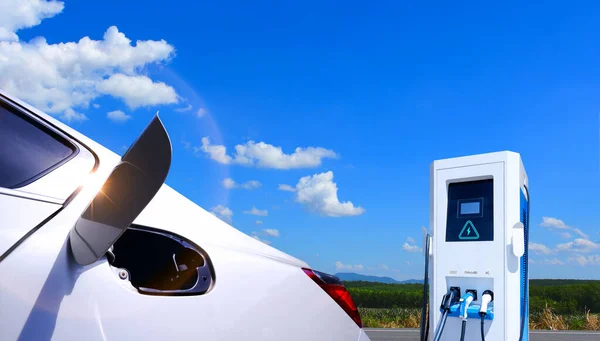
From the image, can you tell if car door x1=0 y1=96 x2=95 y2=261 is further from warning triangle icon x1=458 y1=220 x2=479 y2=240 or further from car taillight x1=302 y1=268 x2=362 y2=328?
warning triangle icon x1=458 y1=220 x2=479 y2=240

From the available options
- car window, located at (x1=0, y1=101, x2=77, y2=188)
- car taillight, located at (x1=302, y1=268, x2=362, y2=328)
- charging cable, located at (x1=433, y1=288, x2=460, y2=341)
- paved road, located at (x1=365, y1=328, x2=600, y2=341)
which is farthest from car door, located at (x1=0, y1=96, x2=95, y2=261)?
paved road, located at (x1=365, y1=328, x2=600, y2=341)

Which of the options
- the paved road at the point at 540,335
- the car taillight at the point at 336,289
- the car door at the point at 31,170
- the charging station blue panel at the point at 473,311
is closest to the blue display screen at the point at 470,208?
the charging station blue panel at the point at 473,311

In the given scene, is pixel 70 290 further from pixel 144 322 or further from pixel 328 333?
pixel 328 333

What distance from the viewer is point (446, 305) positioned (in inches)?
154

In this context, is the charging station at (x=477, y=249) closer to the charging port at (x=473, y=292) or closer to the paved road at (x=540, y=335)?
the charging port at (x=473, y=292)

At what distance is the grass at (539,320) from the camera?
19.1 meters

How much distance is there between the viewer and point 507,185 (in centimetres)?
383

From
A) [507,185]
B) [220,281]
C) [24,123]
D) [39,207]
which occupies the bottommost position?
[220,281]

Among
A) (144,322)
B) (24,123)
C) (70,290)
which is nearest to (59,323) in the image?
(70,290)

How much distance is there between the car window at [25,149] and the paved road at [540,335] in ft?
51.9

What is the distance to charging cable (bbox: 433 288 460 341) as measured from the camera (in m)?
3.91

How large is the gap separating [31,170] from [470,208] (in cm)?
316

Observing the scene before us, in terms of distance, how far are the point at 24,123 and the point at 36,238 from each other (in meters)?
0.44

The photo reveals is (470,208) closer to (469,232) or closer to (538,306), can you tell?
(469,232)
